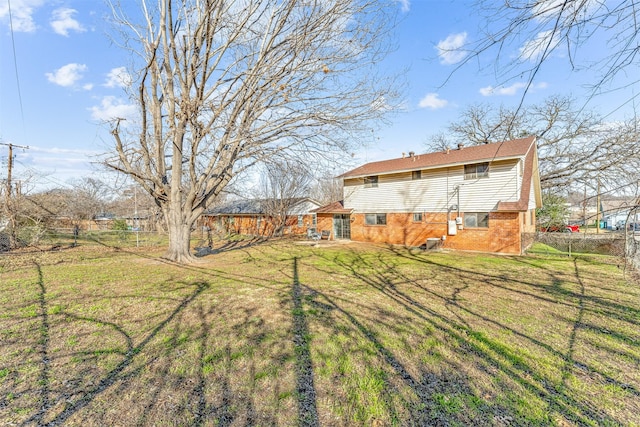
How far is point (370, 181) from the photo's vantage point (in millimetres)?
18500

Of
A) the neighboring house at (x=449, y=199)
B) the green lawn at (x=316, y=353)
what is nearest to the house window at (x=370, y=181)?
the neighboring house at (x=449, y=199)

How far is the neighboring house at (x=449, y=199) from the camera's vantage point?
13258 mm

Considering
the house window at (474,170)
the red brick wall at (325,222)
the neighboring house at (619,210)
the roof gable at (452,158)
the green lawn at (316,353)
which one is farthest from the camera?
the red brick wall at (325,222)

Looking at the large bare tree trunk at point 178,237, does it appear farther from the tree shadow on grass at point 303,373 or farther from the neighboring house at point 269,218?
the neighboring house at point 269,218

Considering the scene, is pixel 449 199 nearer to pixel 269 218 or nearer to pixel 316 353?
pixel 316 353

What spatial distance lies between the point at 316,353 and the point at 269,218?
2398 cm

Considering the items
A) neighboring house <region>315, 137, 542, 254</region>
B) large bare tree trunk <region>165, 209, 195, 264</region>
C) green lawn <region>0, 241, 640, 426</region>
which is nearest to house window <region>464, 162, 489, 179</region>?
neighboring house <region>315, 137, 542, 254</region>

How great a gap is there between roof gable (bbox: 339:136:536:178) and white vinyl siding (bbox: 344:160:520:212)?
43 centimetres

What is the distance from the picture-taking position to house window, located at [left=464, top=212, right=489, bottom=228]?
1392 cm

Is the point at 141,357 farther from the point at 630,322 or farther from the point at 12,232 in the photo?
the point at 12,232

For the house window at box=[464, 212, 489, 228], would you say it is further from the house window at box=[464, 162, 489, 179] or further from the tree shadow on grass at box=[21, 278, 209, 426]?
the tree shadow on grass at box=[21, 278, 209, 426]

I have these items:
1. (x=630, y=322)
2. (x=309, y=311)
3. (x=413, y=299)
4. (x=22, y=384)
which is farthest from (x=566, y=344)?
(x=22, y=384)

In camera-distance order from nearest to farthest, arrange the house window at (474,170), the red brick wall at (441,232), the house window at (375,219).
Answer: the red brick wall at (441,232)
the house window at (474,170)
the house window at (375,219)

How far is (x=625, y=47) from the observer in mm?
1815
